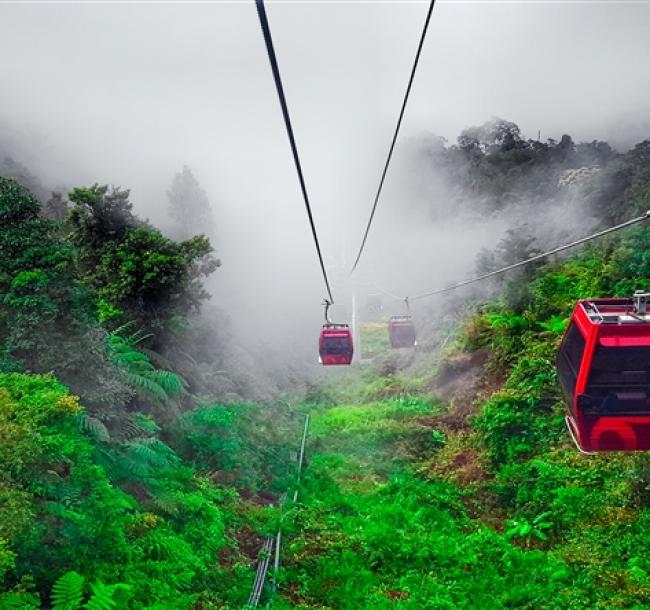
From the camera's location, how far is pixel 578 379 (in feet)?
21.6

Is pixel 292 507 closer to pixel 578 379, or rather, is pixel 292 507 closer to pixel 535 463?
pixel 535 463

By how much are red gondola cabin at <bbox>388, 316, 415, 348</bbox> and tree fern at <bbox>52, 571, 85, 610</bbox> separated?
1657 centimetres

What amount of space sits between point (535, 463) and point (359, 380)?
21.2m

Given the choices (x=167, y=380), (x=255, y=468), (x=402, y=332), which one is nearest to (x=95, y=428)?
(x=167, y=380)

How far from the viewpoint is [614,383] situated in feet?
21.1

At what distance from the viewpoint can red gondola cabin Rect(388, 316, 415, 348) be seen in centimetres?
2245

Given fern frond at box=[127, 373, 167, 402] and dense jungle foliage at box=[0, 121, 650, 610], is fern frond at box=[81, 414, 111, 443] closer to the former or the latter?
dense jungle foliage at box=[0, 121, 650, 610]

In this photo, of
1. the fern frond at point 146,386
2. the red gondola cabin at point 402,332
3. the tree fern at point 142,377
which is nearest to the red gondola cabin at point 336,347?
the red gondola cabin at point 402,332

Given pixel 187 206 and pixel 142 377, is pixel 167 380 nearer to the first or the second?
pixel 142 377

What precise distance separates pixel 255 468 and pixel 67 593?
944 cm

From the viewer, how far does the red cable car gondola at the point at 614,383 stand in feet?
21.0

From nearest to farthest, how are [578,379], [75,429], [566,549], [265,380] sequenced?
[578,379] → [75,429] → [566,549] → [265,380]

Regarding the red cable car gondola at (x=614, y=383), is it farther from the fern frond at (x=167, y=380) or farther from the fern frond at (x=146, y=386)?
the fern frond at (x=167, y=380)

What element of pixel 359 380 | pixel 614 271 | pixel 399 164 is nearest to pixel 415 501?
pixel 614 271
